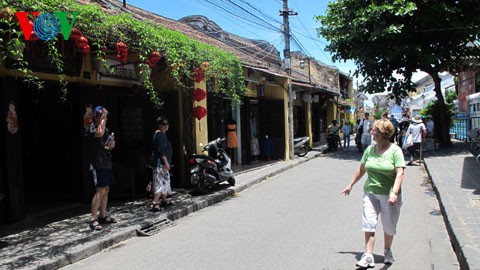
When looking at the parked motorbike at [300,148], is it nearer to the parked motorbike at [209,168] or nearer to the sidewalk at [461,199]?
the sidewalk at [461,199]

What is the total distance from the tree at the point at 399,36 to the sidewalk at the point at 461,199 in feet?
13.7

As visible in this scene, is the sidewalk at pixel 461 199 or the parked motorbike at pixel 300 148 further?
the parked motorbike at pixel 300 148

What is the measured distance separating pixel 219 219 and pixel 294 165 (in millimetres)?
8778

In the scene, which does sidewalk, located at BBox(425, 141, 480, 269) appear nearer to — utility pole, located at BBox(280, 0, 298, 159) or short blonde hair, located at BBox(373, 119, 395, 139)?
short blonde hair, located at BBox(373, 119, 395, 139)

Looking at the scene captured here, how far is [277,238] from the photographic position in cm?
613

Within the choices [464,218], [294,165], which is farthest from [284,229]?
[294,165]

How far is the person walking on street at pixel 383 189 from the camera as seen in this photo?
467 centimetres

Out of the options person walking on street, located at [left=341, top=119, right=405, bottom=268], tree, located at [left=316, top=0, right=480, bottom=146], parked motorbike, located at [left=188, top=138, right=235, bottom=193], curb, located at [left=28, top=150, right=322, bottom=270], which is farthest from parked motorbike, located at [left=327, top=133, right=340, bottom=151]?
person walking on street, located at [left=341, top=119, right=405, bottom=268]

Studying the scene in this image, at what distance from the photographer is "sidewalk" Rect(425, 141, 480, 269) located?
16.4 ft

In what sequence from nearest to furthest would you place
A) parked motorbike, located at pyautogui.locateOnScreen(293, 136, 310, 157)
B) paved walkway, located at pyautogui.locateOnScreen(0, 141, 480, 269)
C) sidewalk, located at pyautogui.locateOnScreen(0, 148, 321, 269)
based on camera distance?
1. paved walkway, located at pyautogui.locateOnScreen(0, 141, 480, 269)
2. sidewalk, located at pyautogui.locateOnScreen(0, 148, 321, 269)
3. parked motorbike, located at pyautogui.locateOnScreen(293, 136, 310, 157)

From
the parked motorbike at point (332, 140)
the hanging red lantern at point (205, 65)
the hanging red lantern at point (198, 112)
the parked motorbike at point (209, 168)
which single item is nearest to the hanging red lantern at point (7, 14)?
the hanging red lantern at point (205, 65)

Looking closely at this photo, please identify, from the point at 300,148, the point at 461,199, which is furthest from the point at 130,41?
the point at 300,148

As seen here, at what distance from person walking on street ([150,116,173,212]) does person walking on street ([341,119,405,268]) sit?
4191 mm

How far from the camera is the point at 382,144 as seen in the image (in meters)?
4.84
